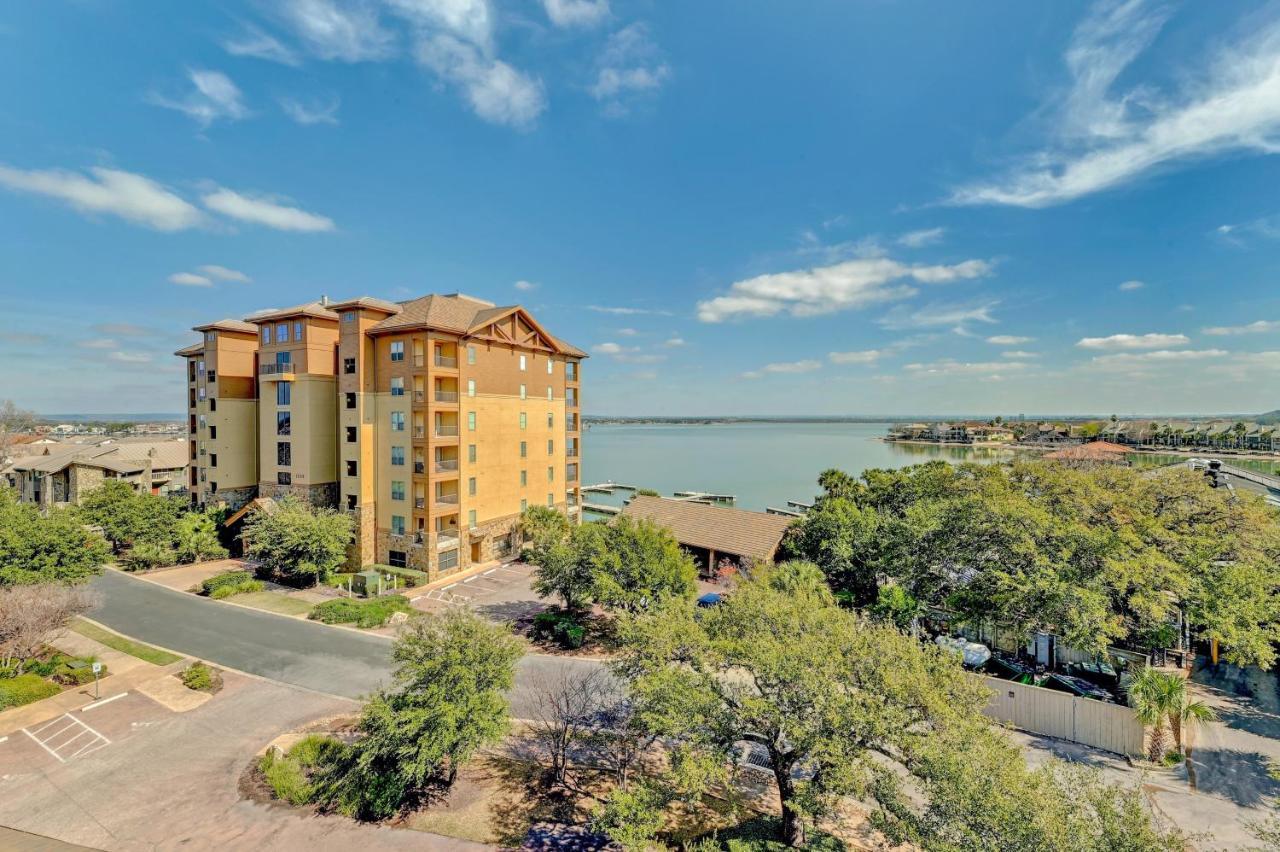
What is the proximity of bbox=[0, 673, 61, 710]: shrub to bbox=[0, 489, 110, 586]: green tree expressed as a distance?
5.66 metres

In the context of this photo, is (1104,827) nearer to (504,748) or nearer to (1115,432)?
(504,748)

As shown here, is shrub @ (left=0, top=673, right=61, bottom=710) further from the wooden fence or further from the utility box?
the wooden fence

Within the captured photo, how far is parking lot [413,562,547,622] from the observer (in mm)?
26484

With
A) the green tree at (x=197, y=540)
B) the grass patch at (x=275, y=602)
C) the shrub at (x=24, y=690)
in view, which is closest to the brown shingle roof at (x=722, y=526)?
the grass patch at (x=275, y=602)

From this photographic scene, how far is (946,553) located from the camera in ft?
70.2

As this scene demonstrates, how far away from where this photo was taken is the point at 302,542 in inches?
1126

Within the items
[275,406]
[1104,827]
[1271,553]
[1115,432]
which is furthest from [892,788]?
[1115,432]

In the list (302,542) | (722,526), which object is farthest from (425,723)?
(722,526)

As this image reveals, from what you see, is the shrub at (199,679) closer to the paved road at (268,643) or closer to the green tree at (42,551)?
the paved road at (268,643)

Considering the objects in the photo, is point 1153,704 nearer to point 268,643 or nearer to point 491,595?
point 491,595

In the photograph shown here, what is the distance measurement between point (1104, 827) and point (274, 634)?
27507 mm

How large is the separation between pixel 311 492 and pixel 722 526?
84.3 feet

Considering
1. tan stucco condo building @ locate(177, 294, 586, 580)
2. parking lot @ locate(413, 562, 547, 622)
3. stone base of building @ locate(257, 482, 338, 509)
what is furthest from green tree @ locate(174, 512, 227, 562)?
parking lot @ locate(413, 562, 547, 622)

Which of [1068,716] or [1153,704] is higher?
[1153,704]
